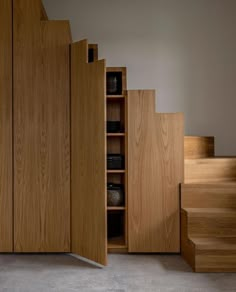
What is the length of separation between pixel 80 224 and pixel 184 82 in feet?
6.40

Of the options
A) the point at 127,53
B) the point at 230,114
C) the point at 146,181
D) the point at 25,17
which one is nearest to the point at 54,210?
the point at 146,181

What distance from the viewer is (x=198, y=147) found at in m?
3.39

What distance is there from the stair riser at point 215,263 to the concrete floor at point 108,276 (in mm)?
59

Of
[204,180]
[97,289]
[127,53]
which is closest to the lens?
[97,289]

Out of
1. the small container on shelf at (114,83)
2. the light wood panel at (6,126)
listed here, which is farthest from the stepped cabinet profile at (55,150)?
the small container on shelf at (114,83)

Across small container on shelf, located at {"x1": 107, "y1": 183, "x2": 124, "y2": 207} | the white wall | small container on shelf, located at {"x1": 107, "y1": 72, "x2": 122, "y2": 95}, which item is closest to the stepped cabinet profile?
small container on shelf, located at {"x1": 107, "y1": 183, "x2": 124, "y2": 207}

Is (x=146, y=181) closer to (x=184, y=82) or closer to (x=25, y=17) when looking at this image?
(x=184, y=82)

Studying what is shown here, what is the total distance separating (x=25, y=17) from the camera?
2.93 m

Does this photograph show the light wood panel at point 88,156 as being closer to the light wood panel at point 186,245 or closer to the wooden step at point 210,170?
the light wood panel at point 186,245

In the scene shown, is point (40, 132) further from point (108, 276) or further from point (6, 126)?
point (108, 276)

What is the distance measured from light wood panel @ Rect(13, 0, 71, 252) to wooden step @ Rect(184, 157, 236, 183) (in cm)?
107

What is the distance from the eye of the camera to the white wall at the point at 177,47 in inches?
149

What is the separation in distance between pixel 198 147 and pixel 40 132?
1518 millimetres

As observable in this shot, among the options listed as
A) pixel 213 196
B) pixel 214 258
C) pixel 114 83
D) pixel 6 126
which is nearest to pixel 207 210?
pixel 213 196
